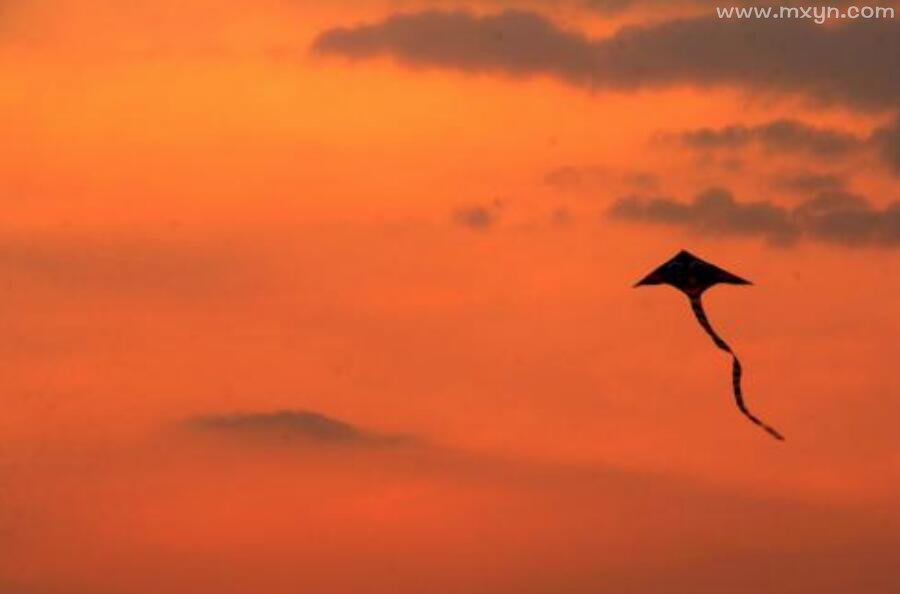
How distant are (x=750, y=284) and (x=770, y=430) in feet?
60.0

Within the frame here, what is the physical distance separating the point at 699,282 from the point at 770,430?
30062mm

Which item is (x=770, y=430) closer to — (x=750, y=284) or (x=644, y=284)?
(x=750, y=284)

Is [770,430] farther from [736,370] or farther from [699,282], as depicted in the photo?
[699,282]

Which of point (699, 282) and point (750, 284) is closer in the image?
point (750, 284)

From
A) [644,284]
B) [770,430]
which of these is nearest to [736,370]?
[770,430]

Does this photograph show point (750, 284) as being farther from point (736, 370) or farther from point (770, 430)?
point (770, 430)

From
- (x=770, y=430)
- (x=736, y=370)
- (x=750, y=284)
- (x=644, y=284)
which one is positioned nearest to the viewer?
(x=770, y=430)

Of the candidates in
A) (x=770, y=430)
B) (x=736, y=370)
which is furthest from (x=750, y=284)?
(x=770, y=430)

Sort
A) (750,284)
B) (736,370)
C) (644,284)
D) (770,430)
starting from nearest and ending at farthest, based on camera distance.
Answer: (770,430), (736,370), (750,284), (644,284)

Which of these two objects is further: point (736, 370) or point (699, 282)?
point (699, 282)

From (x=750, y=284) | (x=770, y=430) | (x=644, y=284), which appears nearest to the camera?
(x=770, y=430)

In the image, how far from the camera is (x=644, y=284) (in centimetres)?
13912

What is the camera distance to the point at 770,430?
4476 inches

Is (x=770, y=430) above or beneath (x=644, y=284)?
beneath
